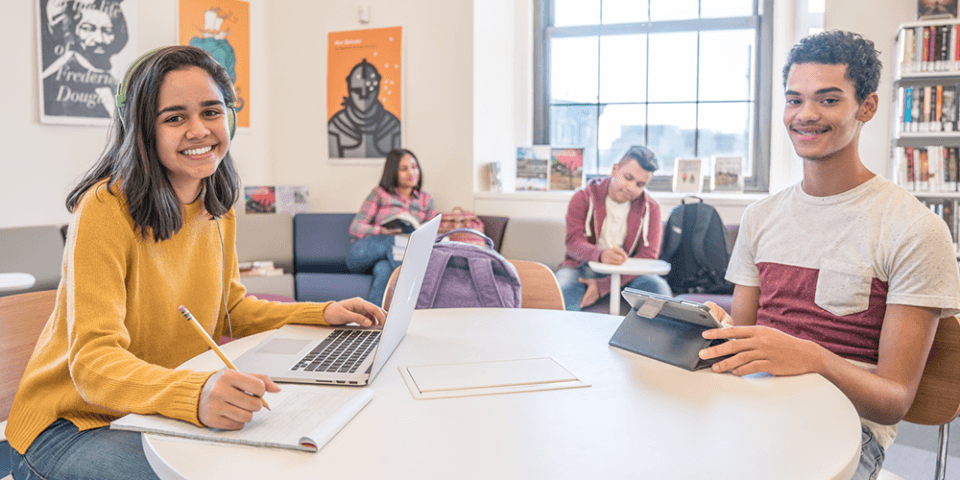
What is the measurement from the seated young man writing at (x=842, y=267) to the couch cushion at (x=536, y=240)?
8.57ft

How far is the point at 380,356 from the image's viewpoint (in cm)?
108

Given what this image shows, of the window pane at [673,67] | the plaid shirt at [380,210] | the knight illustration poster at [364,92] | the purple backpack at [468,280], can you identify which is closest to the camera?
the purple backpack at [468,280]

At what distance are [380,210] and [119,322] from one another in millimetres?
3271

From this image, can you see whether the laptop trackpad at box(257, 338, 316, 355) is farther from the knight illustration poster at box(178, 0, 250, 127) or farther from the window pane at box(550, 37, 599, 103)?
the window pane at box(550, 37, 599, 103)

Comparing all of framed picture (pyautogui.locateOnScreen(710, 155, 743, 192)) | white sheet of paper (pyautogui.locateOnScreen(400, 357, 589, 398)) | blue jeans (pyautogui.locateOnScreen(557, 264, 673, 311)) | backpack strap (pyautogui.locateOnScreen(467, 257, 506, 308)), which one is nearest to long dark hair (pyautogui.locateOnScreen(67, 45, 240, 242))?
white sheet of paper (pyautogui.locateOnScreen(400, 357, 589, 398))

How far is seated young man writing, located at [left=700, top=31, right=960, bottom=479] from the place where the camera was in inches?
45.0

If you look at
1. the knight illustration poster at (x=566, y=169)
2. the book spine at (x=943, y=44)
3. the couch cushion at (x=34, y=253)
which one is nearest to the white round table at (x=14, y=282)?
the couch cushion at (x=34, y=253)

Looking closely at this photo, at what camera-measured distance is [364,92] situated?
15.8 ft

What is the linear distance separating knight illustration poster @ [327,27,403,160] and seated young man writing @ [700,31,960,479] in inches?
140

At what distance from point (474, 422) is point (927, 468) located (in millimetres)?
2131

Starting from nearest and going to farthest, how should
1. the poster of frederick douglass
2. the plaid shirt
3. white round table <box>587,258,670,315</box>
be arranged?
white round table <box>587,258,670,315</box> → the poster of frederick douglass → the plaid shirt

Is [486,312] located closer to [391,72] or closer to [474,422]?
[474,422]

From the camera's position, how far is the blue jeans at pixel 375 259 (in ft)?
12.9

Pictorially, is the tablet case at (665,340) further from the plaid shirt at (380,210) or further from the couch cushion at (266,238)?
the couch cushion at (266,238)
